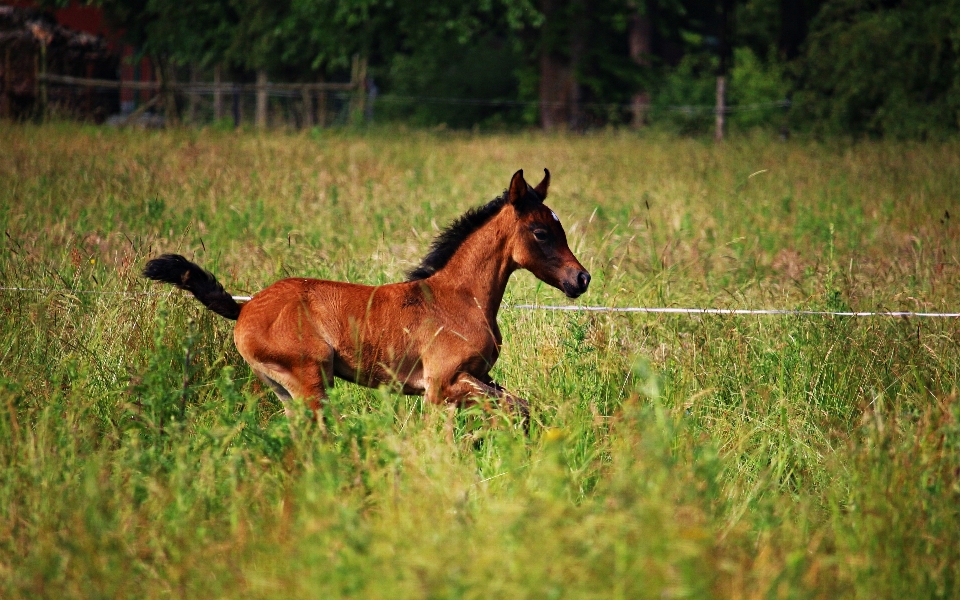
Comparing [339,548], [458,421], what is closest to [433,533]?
[339,548]

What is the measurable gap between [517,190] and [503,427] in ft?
4.09

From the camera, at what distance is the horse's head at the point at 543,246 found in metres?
5.12

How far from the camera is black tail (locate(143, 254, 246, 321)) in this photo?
15.7 ft

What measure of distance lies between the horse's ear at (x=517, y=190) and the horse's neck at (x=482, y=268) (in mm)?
176

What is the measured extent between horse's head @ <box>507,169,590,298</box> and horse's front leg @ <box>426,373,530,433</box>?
23.6 inches

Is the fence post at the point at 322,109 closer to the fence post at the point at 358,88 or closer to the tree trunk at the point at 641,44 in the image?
the fence post at the point at 358,88

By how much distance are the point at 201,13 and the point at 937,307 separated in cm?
2866

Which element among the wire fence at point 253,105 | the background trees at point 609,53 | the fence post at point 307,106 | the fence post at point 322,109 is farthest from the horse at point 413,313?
the fence post at point 307,106

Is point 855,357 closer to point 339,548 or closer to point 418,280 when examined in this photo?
point 418,280

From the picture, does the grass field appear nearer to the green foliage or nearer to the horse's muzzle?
the horse's muzzle

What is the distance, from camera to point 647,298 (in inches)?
286

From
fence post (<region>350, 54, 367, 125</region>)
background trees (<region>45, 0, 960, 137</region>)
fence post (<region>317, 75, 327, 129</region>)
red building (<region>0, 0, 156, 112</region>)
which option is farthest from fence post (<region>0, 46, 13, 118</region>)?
red building (<region>0, 0, 156, 112</region>)

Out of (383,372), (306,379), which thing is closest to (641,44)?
(383,372)

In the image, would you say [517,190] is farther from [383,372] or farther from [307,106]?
[307,106]
